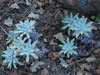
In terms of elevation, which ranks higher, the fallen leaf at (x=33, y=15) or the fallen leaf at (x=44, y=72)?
the fallen leaf at (x=33, y=15)

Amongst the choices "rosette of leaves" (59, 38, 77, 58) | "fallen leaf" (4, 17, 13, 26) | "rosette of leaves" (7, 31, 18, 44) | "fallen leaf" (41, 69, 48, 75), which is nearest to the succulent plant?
"rosette of leaves" (59, 38, 77, 58)

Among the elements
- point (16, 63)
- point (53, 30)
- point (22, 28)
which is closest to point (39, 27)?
point (53, 30)

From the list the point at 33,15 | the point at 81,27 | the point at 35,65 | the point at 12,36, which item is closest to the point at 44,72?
the point at 35,65

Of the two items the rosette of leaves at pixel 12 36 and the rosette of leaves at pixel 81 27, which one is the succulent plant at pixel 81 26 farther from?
the rosette of leaves at pixel 12 36

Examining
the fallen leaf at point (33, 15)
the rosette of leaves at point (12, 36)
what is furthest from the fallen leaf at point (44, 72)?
the fallen leaf at point (33, 15)

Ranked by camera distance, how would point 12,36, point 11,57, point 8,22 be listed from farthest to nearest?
point 8,22 < point 12,36 < point 11,57

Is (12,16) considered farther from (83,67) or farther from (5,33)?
(83,67)

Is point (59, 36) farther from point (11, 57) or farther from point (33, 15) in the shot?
point (11, 57)

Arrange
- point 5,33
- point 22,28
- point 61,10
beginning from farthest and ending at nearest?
point 61,10
point 5,33
point 22,28
